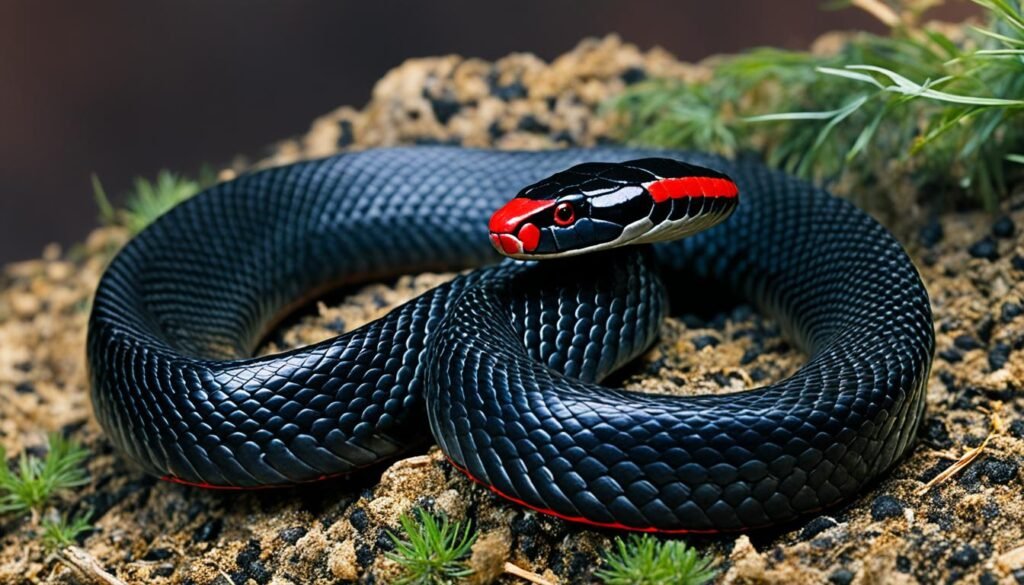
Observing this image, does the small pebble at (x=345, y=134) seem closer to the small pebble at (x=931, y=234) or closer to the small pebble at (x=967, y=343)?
the small pebble at (x=931, y=234)

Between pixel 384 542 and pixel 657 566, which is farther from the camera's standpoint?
pixel 384 542

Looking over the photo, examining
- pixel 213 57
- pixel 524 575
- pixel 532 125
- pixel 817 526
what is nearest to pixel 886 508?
pixel 817 526

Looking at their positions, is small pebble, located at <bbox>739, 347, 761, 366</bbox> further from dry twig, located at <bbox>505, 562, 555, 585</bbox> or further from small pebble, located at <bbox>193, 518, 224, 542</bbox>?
small pebble, located at <bbox>193, 518, 224, 542</bbox>

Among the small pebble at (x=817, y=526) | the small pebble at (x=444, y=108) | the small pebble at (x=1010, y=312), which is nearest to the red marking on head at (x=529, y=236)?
the small pebble at (x=817, y=526)

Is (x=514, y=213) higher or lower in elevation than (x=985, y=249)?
higher

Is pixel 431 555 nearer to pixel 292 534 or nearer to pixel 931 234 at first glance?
pixel 292 534

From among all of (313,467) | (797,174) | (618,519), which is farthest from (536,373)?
(797,174)
